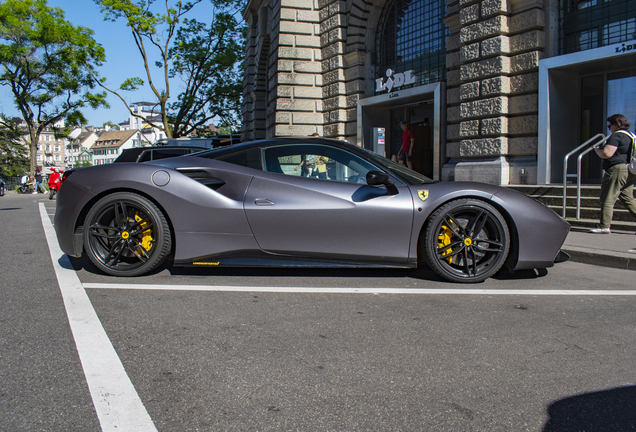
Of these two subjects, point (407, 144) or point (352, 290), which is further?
point (407, 144)

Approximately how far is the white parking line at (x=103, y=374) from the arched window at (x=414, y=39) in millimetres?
12490

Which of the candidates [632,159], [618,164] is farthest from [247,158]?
[632,159]

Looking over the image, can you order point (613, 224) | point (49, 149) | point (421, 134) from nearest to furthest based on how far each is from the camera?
point (613, 224), point (421, 134), point (49, 149)

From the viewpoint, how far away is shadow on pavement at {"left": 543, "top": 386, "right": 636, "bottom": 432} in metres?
1.94

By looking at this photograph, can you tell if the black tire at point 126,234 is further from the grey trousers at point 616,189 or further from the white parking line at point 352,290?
the grey trousers at point 616,189

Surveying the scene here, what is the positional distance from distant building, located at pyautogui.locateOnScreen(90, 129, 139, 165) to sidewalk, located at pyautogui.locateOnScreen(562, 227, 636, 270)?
14377 cm

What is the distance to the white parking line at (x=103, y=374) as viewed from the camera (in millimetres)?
1927

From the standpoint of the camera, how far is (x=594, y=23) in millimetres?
10375

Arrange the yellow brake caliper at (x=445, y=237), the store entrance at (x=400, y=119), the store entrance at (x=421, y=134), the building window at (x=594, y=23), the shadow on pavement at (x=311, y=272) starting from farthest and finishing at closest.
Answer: the store entrance at (x=421, y=134)
the store entrance at (x=400, y=119)
the building window at (x=594, y=23)
the shadow on pavement at (x=311, y=272)
the yellow brake caliper at (x=445, y=237)

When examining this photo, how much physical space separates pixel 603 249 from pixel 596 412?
4501 millimetres

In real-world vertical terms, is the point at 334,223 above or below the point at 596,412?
above

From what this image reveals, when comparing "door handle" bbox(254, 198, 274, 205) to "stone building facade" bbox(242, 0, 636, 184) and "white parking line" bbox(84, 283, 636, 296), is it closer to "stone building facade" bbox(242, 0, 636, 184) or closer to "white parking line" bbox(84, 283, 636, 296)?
"white parking line" bbox(84, 283, 636, 296)

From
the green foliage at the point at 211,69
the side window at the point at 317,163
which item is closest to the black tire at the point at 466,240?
the side window at the point at 317,163

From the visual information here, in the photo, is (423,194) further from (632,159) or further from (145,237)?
(632,159)
